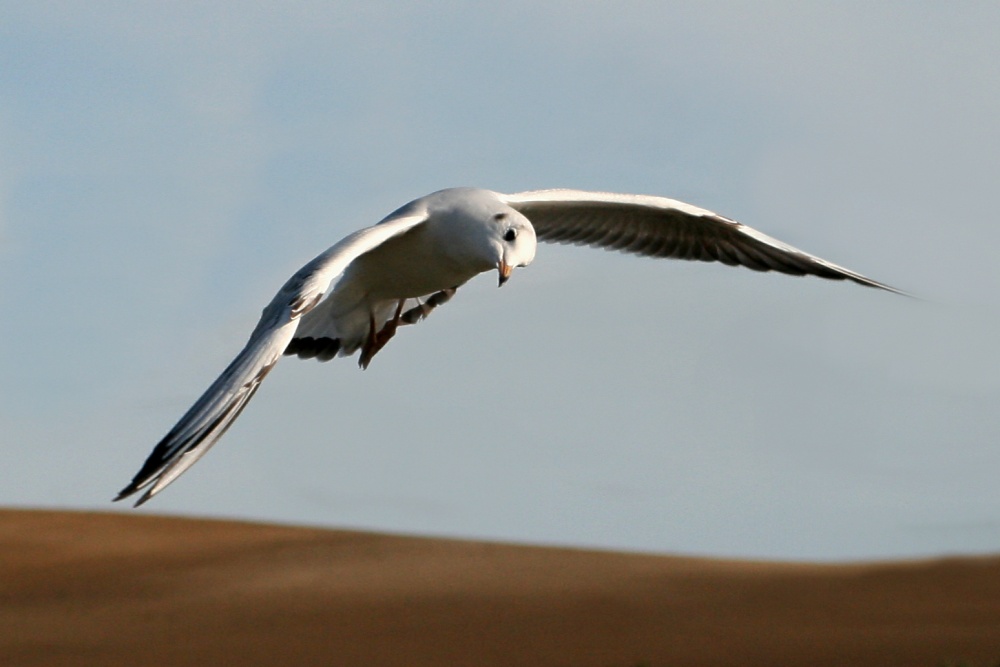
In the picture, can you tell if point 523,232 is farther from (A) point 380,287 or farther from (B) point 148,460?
(B) point 148,460

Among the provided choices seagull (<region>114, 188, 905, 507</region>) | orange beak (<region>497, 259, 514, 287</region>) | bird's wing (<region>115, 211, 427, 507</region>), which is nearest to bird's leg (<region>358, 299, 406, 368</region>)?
seagull (<region>114, 188, 905, 507</region>)

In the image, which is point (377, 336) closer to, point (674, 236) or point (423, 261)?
point (423, 261)

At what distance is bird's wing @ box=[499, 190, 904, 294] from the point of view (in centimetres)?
818

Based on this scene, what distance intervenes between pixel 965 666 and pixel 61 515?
987 cm

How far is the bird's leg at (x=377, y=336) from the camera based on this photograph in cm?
802

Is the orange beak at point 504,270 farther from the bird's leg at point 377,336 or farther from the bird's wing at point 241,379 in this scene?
the bird's leg at point 377,336

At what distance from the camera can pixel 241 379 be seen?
5512 millimetres

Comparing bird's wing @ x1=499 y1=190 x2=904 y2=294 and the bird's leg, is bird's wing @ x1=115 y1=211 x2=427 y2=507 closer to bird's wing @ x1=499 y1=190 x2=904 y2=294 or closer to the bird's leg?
the bird's leg

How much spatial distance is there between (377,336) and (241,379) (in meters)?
2.65

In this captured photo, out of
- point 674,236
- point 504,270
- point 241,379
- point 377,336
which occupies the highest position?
point 674,236

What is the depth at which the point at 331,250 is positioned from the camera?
20.9ft

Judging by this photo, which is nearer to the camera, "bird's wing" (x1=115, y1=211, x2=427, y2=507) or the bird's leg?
"bird's wing" (x1=115, y1=211, x2=427, y2=507)

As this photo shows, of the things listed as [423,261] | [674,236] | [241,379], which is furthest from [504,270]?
[674,236]

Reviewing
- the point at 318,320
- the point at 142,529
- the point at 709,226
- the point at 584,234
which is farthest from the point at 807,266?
the point at 142,529
